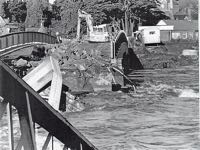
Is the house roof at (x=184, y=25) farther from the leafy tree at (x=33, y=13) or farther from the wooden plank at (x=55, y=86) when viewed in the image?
the wooden plank at (x=55, y=86)

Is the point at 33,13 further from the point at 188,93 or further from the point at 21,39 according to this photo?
the point at 188,93

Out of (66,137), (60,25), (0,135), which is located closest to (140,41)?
(60,25)

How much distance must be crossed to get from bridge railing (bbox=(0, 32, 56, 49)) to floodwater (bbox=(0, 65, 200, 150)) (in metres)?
9.34

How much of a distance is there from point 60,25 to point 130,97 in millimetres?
47583

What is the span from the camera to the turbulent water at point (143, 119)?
21.7 meters

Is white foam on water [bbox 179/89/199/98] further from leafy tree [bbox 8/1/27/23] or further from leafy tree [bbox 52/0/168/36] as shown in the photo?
leafy tree [bbox 8/1/27/23]

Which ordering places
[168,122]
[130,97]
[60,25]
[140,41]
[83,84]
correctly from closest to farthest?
[168,122] → [130,97] → [83,84] → [140,41] → [60,25]

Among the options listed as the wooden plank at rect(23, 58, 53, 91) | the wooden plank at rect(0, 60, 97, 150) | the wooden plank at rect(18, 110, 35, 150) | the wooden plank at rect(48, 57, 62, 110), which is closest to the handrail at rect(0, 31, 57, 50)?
the wooden plank at rect(48, 57, 62, 110)

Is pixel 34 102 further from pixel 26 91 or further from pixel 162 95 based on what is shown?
pixel 162 95

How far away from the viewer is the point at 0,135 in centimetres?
2092

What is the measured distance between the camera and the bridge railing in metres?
39.9

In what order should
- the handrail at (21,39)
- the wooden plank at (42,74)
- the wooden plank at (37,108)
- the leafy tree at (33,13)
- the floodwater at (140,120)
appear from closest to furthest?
the wooden plank at (37,108) → the wooden plank at (42,74) → the floodwater at (140,120) → the handrail at (21,39) → the leafy tree at (33,13)

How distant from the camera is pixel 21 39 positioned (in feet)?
152

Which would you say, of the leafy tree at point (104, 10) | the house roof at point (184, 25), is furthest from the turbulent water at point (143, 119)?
the house roof at point (184, 25)
